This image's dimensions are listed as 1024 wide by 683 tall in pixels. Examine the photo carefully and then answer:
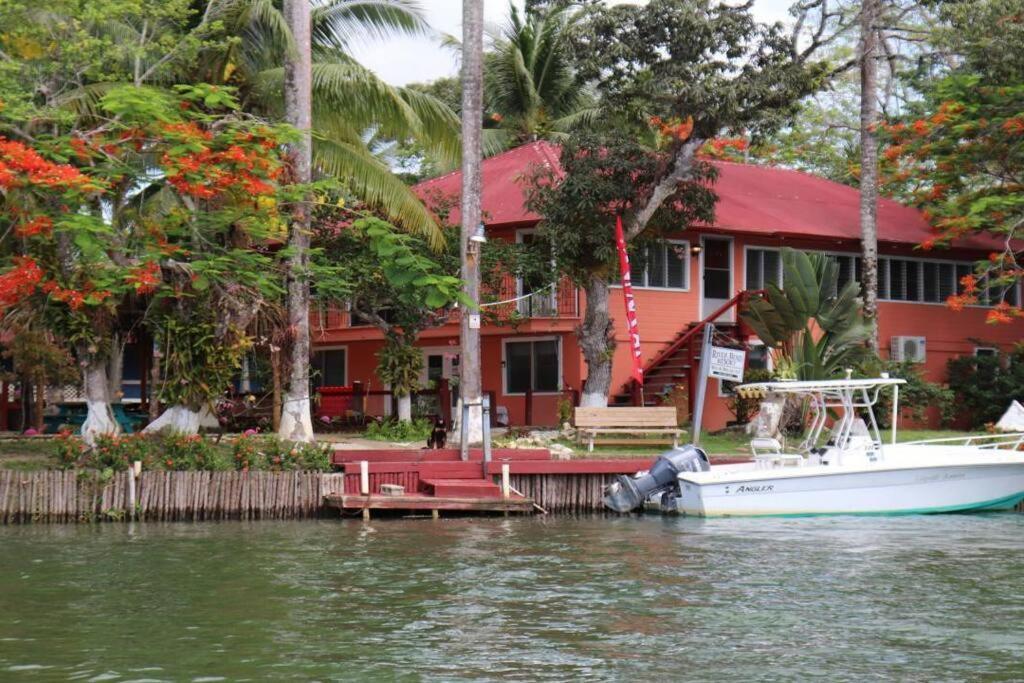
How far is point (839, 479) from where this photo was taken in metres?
24.5

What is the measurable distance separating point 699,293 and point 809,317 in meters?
6.01

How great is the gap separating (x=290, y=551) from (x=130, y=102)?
23.7 feet

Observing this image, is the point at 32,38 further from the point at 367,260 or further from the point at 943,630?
the point at 943,630

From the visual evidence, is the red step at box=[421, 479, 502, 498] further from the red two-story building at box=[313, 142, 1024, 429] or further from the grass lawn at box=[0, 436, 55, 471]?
the red two-story building at box=[313, 142, 1024, 429]

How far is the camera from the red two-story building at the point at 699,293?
35.8 m

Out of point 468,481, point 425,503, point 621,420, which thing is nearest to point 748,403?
point 621,420

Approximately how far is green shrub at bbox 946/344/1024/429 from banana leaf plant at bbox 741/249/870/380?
717cm

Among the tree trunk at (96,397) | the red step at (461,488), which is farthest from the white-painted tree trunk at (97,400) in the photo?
the red step at (461,488)

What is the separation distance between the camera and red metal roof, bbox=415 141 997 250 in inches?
1437

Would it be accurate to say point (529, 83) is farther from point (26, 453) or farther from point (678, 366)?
point (26, 453)

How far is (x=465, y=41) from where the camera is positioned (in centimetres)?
2753

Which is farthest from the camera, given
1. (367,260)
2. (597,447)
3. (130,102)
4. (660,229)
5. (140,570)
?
(660,229)

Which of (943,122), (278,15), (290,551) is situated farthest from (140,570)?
(943,122)

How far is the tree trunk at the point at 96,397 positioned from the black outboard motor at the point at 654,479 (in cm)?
891
